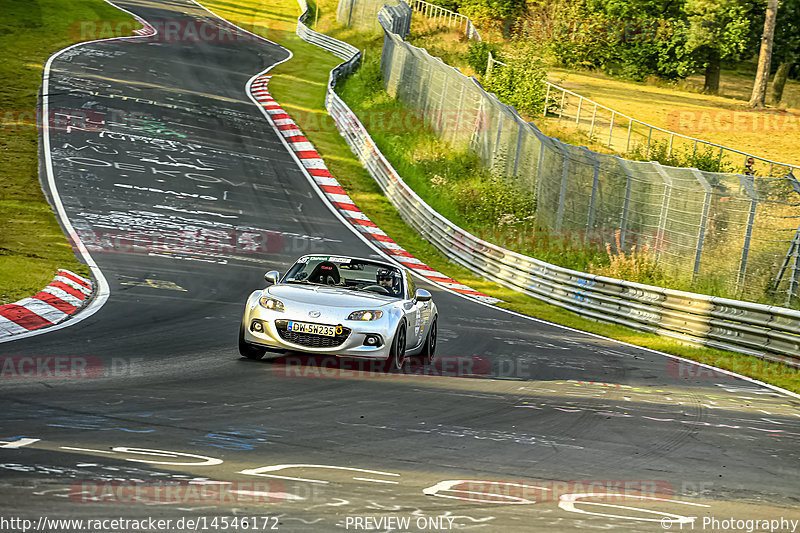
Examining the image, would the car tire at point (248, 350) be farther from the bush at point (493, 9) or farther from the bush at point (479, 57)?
the bush at point (493, 9)

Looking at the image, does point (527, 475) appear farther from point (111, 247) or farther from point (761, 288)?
point (111, 247)

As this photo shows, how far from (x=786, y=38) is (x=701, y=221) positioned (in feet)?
151

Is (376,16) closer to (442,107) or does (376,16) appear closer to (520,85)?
(520,85)

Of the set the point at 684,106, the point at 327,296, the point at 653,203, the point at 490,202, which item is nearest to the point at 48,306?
the point at 327,296

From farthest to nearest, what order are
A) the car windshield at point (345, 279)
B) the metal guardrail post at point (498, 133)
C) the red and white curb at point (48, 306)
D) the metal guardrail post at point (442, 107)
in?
the metal guardrail post at point (442, 107) → the metal guardrail post at point (498, 133) → the car windshield at point (345, 279) → the red and white curb at point (48, 306)

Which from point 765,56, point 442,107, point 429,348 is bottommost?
point 429,348

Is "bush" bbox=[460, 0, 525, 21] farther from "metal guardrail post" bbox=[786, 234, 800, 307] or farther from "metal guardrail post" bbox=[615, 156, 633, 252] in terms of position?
"metal guardrail post" bbox=[786, 234, 800, 307]

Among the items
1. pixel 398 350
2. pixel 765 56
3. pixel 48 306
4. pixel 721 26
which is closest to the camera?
pixel 398 350

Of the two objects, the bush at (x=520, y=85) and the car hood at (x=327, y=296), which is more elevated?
the bush at (x=520, y=85)

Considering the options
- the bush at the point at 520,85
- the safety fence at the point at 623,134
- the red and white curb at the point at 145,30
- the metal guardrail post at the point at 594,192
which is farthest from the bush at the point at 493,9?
the metal guardrail post at the point at 594,192

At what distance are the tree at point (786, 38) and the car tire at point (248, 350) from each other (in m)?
54.8

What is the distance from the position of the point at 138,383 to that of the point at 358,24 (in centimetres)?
5644

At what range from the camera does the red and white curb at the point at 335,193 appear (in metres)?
23.6

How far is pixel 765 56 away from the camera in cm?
5169
